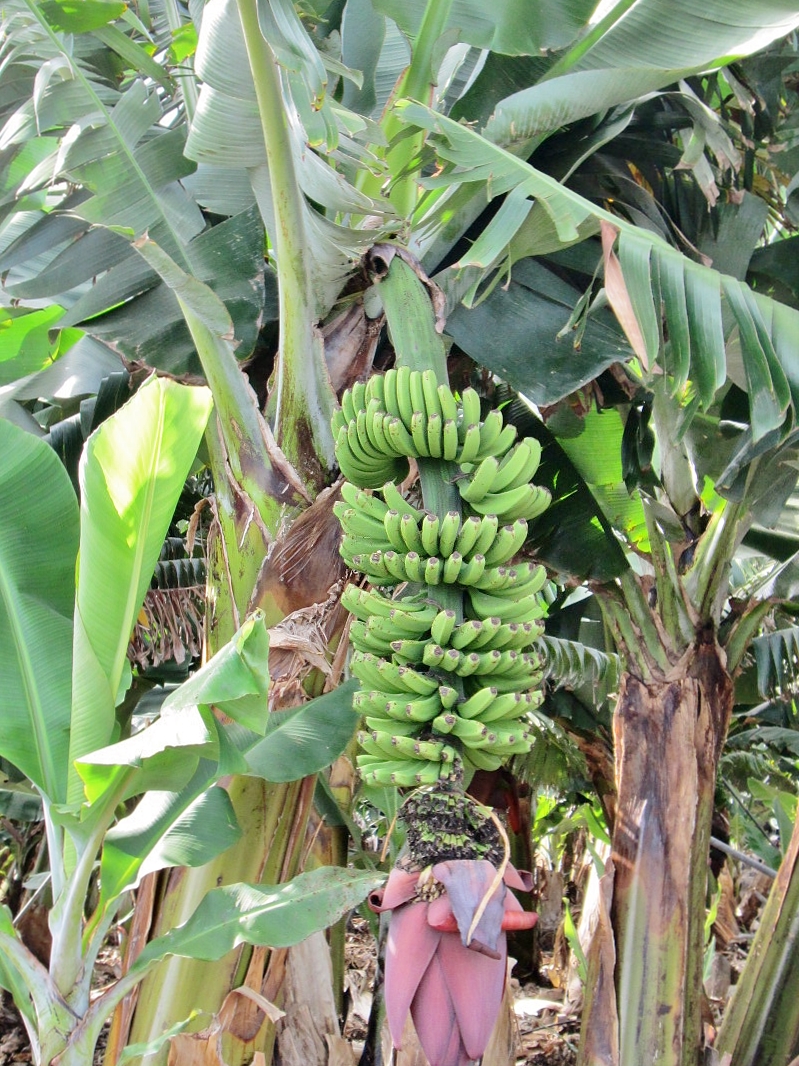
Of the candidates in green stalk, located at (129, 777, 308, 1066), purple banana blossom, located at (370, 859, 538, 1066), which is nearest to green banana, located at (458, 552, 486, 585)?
purple banana blossom, located at (370, 859, 538, 1066)

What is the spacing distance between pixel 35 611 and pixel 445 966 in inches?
42.9

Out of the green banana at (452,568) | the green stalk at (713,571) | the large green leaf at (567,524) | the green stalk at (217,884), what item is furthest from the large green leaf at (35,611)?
the green stalk at (713,571)

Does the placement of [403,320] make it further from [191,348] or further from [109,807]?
[109,807]

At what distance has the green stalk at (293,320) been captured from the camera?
146cm

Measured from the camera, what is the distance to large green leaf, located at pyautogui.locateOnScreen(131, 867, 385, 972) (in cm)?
135

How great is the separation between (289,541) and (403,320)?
507 millimetres

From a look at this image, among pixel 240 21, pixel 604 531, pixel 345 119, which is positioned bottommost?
pixel 604 531

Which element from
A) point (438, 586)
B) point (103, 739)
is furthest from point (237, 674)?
point (103, 739)

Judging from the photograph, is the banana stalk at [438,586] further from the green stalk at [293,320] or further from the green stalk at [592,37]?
the green stalk at [592,37]

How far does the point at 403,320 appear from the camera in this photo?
1.42m

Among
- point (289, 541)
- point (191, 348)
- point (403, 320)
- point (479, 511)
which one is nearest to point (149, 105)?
point (191, 348)

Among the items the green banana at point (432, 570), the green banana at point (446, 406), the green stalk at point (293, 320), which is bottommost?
the green banana at point (432, 570)

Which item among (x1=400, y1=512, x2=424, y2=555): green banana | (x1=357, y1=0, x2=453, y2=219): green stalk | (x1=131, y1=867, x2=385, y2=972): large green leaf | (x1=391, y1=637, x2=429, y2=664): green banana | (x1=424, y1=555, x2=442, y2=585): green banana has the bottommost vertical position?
(x1=131, y1=867, x2=385, y2=972): large green leaf

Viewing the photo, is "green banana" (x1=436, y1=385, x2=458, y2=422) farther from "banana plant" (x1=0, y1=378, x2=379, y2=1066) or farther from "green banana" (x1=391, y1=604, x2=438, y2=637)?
"banana plant" (x1=0, y1=378, x2=379, y2=1066)
